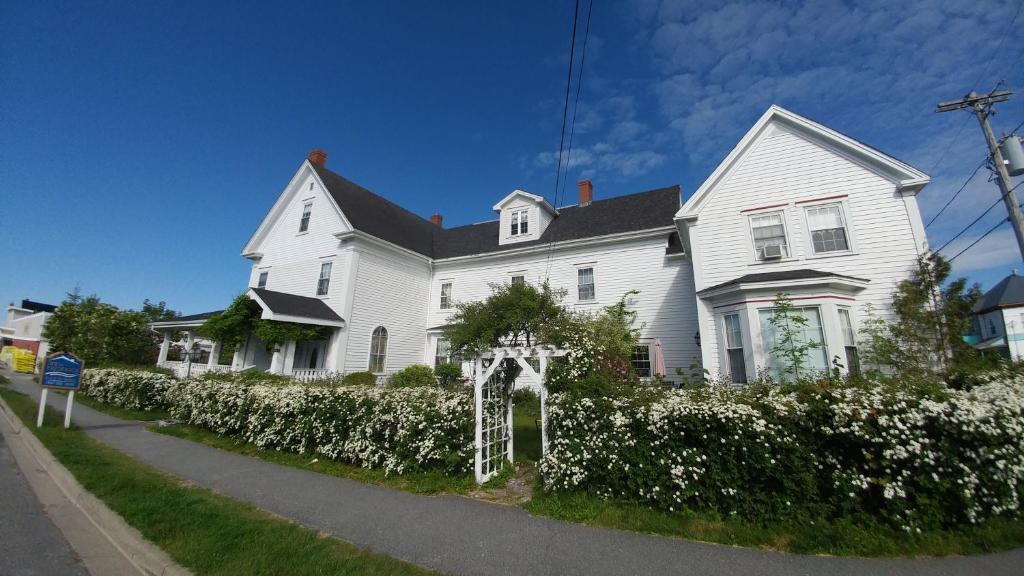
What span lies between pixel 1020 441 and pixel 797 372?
200 inches

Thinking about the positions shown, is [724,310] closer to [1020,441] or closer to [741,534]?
[1020,441]

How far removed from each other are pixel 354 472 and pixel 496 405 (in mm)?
2968

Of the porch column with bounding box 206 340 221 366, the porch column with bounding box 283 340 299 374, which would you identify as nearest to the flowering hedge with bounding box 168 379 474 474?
the porch column with bounding box 283 340 299 374

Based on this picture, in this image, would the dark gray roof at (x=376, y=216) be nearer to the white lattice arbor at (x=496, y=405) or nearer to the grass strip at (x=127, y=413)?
the grass strip at (x=127, y=413)

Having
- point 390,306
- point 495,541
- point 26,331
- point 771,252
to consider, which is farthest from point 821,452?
point 26,331

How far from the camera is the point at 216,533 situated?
176 inches

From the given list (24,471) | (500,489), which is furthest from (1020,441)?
(24,471)

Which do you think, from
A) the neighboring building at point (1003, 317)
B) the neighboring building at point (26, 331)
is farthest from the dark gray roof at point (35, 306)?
the neighboring building at point (1003, 317)

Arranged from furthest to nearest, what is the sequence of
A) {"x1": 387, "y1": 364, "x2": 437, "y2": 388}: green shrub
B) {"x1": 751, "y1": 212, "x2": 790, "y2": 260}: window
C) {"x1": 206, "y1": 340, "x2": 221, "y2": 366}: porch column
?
{"x1": 206, "y1": 340, "x2": 221, "y2": 366}: porch column, {"x1": 387, "y1": 364, "x2": 437, "y2": 388}: green shrub, {"x1": 751, "y1": 212, "x2": 790, "y2": 260}: window

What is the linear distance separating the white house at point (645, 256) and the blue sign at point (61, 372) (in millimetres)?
4979

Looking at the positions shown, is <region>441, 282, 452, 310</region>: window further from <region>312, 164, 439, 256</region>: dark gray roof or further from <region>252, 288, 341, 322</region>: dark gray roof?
<region>252, 288, 341, 322</region>: dark gray roof

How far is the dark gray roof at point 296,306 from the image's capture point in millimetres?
14876

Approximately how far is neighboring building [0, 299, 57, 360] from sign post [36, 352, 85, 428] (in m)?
48.7

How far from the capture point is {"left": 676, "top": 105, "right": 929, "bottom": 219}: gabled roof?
34.1ft
